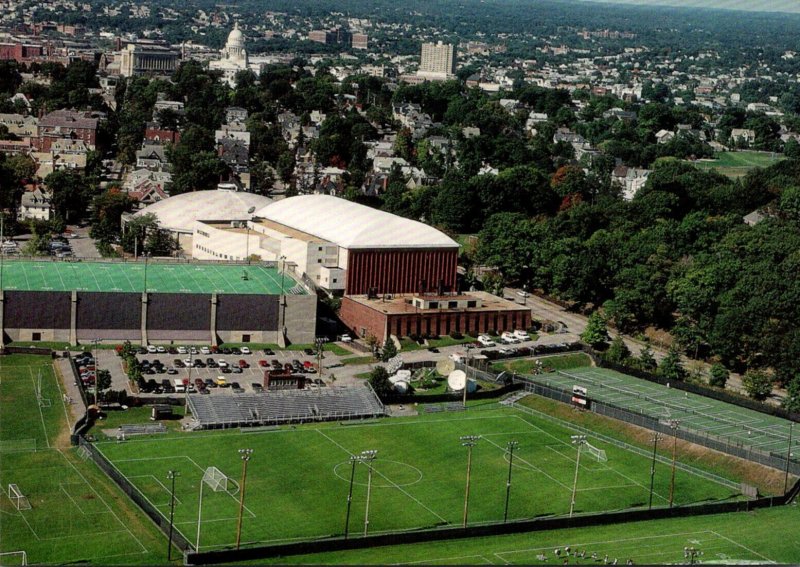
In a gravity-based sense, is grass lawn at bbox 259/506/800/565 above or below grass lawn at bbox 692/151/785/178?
above

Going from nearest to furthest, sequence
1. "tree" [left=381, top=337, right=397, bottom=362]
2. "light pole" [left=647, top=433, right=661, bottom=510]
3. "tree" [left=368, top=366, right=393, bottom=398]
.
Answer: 1. "light pole" [left=647, top=433, right=661, bottom=510]
2. "tree" [left=368, top=366, right=393, bottom=398]
3. "tree" [left=381, top=337, right=397, bottom=362]

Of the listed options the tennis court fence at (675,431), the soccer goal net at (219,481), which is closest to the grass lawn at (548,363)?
the tennis court fence at (675,431)

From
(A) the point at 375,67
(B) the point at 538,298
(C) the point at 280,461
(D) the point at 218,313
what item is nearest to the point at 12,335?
(D) the point at 218,313

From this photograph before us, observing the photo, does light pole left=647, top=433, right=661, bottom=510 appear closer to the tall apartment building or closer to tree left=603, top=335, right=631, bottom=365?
tree left=603, top=335, right=631, bottom=365

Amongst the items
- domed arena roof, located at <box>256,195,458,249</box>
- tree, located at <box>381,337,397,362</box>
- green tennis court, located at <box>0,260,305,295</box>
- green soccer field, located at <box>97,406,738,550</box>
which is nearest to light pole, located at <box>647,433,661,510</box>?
green soccer field, located at <box>97,406,738,550</box>

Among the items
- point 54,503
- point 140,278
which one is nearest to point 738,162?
point 140,278

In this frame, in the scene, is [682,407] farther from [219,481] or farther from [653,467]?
[219,481]
